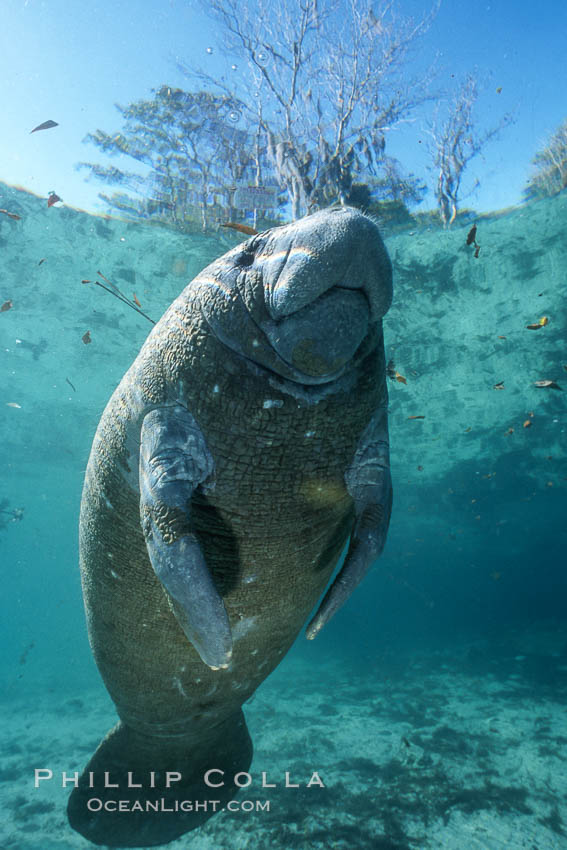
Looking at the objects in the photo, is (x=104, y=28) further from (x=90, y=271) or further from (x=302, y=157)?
(x=90, y=271)

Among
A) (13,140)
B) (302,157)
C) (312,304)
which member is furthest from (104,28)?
(312,304)

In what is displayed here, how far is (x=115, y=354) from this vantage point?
1598cm

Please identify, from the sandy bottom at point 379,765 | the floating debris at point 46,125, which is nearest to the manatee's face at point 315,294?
the sandy bottom at point 379,765

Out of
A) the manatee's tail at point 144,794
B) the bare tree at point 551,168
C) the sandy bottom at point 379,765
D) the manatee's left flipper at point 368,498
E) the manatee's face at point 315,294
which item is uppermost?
the bare tree at point 551,168

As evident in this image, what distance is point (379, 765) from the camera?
8586 mm

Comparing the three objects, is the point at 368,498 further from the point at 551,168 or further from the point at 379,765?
the point at 551,168

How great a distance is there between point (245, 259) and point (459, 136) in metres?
8.82

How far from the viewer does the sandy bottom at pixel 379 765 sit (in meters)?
5.88

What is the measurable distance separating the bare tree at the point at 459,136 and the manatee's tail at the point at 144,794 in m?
9.61

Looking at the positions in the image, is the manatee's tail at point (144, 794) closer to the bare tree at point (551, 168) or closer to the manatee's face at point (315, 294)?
the manatee's face at point (315, 294)

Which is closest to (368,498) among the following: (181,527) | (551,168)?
(181,527)

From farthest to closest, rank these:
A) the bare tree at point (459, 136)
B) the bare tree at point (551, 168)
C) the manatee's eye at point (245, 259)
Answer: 1. the bare tree at point (551, 168)
2. the bare tree at point (459, 136)
3. the manatee's eye at point (245, 259)

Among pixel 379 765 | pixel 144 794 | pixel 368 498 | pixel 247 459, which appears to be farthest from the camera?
pixel 379 765

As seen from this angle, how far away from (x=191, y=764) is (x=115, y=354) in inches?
575
